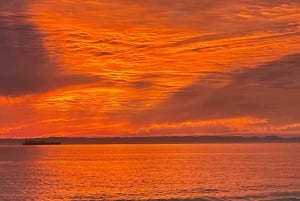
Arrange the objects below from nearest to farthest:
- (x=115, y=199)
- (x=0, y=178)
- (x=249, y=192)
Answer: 1. (x=115, y=199)
2. (x=249, y=192)
3. (x=0, y=178)

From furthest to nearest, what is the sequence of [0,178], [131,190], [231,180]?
[0,178] → [231,180] → [131,190]

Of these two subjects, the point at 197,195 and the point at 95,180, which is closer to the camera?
the point at 197,195

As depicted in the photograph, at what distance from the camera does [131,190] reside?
6203 cm

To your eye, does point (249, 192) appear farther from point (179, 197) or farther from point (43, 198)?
point (43, 198)

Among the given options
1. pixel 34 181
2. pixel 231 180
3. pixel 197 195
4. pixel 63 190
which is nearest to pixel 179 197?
pixel 197 195

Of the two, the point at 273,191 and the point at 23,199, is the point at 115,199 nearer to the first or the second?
the point at 23,199

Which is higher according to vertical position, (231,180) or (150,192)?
(231,180)

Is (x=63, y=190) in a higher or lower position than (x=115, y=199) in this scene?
higher

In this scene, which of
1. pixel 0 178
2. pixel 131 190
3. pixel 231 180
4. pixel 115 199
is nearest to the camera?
pixel 115 199

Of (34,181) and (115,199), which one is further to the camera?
(34,181)

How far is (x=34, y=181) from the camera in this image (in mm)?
74375

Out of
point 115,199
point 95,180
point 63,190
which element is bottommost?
point 115,199

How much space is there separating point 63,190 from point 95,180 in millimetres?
12747

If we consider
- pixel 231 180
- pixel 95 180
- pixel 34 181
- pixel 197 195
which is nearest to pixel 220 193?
pixel 197 195
